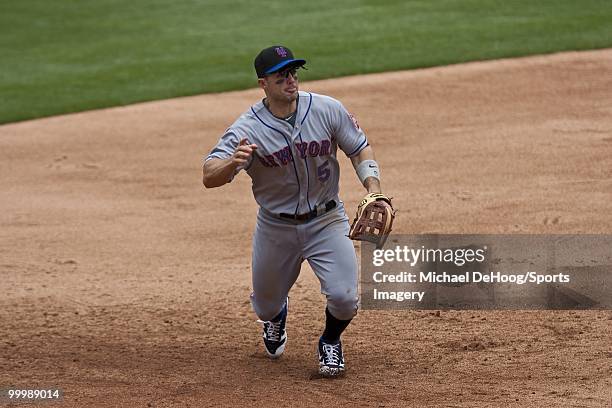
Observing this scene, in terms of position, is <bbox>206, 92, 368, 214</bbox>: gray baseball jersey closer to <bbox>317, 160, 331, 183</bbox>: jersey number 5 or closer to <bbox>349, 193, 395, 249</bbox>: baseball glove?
<bbox>317, 160, 331, 183</bbox>: jersey number 5

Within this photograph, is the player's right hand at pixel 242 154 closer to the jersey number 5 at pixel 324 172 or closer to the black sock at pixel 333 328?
the jersey number 5 at pixel 324 172

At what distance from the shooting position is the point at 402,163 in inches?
444

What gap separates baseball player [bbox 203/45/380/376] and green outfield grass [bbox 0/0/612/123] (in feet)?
28.1

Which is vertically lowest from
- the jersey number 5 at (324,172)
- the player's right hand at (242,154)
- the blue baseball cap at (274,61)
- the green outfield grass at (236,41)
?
the jersey number 5 at (324,172)

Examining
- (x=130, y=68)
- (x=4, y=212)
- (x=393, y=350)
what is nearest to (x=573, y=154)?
(x=393, y=350)

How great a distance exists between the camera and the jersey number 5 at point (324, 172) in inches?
241

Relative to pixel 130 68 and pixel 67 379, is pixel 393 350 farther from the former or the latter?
pixel 130 68

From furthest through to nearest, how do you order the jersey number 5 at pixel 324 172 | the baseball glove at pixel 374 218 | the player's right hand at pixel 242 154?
1. the jersey number 5 at pixel 324 172
2. the baseball glove at pixel 374 218
3. the player's right hand at pixel 242 154

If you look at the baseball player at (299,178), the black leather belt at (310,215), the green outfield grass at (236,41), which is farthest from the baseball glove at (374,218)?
the green outfield grass at (236,41)

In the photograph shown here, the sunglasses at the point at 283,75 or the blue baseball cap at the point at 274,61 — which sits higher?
the blue baseball cap at the point at 274,61

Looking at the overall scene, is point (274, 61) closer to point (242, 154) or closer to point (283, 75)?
point (283, 75)

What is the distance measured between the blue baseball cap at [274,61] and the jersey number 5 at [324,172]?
0.60 meters

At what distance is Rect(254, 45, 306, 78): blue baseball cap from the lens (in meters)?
5.91

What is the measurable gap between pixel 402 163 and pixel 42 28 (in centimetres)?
1124
